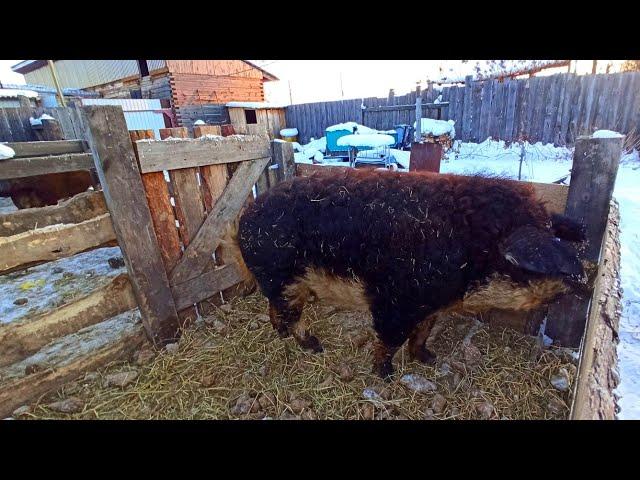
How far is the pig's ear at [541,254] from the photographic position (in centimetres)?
186

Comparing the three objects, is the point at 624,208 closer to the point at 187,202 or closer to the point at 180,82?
the point at 187,202

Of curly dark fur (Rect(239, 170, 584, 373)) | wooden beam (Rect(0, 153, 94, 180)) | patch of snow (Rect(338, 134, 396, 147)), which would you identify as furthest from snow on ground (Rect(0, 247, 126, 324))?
patch of snow (Rect(338, 134, 396, 147))

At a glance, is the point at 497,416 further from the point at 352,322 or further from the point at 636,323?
the point at 352,322

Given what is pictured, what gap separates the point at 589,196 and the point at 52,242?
4.16m

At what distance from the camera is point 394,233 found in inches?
92.1

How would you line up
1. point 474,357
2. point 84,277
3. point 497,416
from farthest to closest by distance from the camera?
point 84,277, point 474,357, point 497,416

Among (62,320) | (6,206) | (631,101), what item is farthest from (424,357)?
(631,101)

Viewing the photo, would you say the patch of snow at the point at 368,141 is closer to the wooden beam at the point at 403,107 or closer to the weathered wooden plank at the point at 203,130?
the wooden beam at the point at 403,107

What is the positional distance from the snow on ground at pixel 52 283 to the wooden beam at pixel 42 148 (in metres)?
1.62

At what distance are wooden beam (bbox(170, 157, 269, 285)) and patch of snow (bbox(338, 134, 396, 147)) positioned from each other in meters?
6.97

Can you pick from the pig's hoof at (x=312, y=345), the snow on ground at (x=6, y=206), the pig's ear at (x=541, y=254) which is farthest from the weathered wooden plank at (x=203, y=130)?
the snow on ground at (x=6, y=206)

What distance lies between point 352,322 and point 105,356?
93.1 inches

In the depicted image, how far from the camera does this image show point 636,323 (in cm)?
205

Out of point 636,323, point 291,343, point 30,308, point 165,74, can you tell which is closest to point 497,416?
point 636,323
